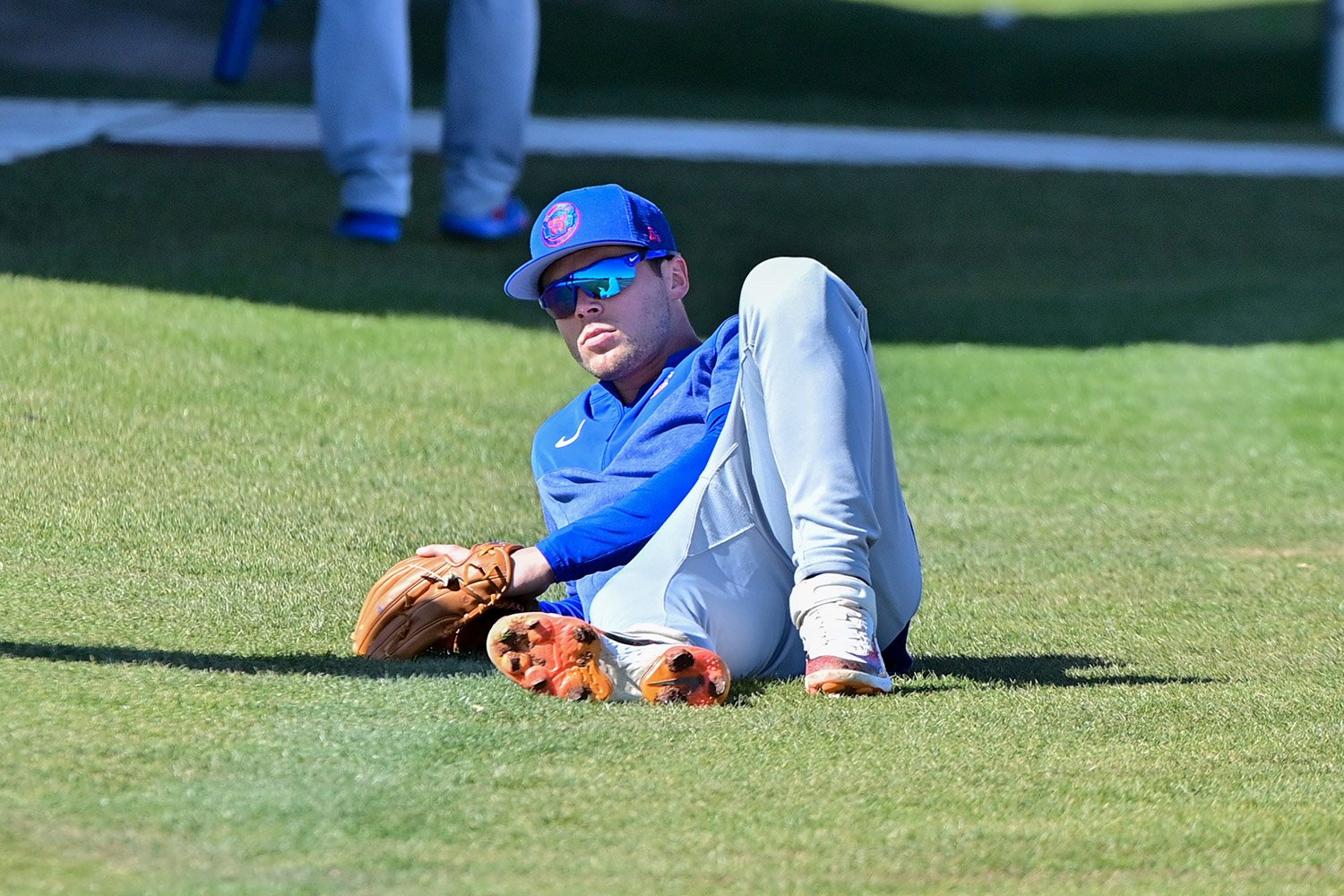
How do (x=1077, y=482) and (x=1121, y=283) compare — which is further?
(x=1121, y=283)

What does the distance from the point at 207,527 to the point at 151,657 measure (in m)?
1.25

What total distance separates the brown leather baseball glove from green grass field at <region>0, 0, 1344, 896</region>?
3.3 inches

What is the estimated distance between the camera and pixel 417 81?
50.2 ft

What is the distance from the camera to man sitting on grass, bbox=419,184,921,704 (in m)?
3.22

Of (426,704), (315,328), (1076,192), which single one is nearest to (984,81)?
(1076,192)

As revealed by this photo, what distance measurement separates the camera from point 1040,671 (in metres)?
3.78

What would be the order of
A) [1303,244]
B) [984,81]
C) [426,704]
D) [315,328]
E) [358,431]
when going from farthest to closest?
[984,81]
[1303,244]
[315,328]
[358,431]
[426,704]

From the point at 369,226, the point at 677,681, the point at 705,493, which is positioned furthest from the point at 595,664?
the point at 369,226

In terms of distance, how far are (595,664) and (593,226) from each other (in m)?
0.78

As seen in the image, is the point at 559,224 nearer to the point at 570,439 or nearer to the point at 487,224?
the point at 570,439

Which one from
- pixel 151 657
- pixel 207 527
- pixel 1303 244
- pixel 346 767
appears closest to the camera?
pixel 346 767

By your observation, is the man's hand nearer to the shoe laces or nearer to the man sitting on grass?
the man sitting on grass

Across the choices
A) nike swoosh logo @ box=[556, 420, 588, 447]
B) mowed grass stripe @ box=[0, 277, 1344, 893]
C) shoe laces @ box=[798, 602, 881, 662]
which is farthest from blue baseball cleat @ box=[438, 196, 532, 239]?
shoe laces @ box=[798, 602, 881, 662]

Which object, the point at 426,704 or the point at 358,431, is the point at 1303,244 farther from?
the point at 426,704
